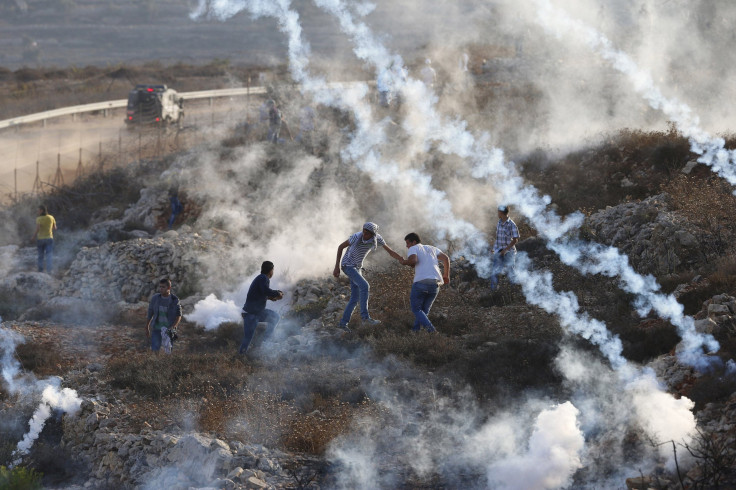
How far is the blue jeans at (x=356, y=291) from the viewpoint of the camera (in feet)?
38.6

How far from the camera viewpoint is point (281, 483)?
8.00 m

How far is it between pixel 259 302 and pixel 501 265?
406 centimetres

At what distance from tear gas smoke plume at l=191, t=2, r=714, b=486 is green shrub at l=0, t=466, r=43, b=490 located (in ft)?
10.3

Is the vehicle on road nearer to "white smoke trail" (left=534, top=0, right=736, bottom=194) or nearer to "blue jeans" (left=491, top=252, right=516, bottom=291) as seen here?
"white smoke trail" (left=534, top=0, right=736, bottom=194)

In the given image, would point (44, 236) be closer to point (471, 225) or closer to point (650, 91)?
point (471, 225)

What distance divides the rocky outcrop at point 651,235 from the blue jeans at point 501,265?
189 cm

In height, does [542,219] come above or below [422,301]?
above

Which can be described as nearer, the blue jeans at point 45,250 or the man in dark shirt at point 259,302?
the man in dark shirt at point 259,302

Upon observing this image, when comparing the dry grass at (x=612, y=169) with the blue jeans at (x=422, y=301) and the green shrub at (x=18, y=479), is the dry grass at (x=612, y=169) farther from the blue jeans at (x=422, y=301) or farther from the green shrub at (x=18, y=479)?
the green shrub at (x=18, y=479)

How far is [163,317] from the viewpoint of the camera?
11.5 m

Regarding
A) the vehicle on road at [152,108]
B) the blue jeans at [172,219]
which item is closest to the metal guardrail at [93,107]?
the vehicle on road at [152,108]

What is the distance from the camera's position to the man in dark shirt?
11.2m

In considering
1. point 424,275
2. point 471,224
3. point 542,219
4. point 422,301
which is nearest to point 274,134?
point 471,224

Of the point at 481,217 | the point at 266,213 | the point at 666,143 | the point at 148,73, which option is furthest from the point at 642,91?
the point at 148,73
